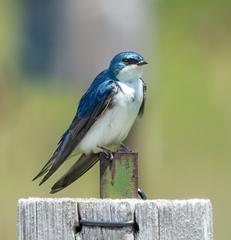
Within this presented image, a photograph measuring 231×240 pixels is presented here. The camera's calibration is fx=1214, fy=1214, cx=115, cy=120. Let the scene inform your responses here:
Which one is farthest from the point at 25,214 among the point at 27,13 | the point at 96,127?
the point at 27,13

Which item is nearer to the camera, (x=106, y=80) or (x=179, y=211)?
(x=179, y=211)

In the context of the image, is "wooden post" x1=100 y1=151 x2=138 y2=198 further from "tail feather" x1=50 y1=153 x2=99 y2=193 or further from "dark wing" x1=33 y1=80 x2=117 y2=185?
"dark wing" x1=33 y1=80 x2=117 y2=185

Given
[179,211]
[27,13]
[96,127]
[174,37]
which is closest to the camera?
[179,211]

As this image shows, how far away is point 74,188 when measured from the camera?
6336 millimetres

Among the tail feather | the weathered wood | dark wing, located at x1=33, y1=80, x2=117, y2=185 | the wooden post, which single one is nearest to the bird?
dark wing, located at x1=33, y1=80, x2=117, y2=185

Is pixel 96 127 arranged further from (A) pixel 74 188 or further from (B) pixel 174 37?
(B) pixel 174 37

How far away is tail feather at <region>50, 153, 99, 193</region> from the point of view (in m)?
3.09

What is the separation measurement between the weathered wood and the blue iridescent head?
1.32 m

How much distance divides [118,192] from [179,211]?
187 mm

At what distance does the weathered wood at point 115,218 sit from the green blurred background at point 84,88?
303 centimetres

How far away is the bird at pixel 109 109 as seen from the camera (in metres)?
3.66

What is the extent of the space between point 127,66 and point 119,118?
0.16 m

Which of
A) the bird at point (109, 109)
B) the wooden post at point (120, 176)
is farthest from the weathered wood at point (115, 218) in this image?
the bird at point (109, 109)

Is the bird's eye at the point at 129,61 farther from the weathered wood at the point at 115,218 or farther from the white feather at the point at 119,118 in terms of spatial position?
the weathered wood at the point at 115,218
